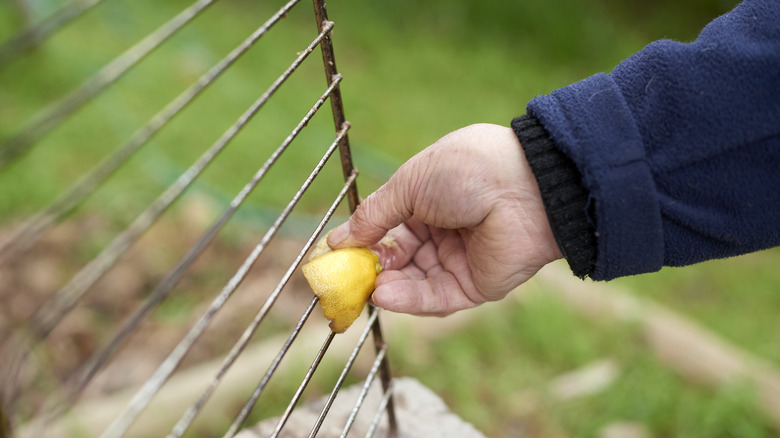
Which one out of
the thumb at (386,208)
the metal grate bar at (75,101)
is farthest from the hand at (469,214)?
the metal grate bar at (75,101)

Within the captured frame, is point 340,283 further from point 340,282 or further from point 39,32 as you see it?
point 39,32

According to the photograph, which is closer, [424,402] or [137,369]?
[424,402]

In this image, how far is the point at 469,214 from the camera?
96cm

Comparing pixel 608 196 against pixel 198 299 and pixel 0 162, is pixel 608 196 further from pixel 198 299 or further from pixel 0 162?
pixel 198 299

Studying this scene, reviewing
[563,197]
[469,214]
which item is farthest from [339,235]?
[563,197]

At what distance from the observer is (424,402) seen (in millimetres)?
1256

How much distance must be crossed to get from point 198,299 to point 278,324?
29 centimetres

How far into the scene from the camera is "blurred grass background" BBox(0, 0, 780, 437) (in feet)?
6.01

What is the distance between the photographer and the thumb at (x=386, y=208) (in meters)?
0.98

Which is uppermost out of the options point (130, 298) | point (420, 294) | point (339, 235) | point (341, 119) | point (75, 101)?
point (75, 101)

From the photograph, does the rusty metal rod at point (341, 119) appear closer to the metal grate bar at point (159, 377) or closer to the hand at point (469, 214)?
the hand at point (469, 214)

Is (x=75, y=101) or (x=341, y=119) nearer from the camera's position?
(x=75, y=101)

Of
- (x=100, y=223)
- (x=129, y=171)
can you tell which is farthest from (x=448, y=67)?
(x=100, y=223)

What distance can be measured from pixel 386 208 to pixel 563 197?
256 millimetres
